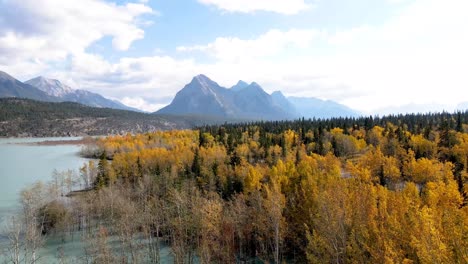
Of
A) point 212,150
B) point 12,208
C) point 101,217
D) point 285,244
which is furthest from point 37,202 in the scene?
point 212,150

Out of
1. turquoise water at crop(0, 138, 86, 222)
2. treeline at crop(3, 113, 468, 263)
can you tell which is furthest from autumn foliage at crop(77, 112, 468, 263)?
turquoise water at crop(0, 138, 86, 222)

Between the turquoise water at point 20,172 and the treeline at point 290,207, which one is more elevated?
the treeline at point 290,207

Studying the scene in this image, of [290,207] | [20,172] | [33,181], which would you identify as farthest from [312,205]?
[20,172]

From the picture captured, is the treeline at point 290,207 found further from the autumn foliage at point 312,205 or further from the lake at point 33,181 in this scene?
the lake at point 33,181

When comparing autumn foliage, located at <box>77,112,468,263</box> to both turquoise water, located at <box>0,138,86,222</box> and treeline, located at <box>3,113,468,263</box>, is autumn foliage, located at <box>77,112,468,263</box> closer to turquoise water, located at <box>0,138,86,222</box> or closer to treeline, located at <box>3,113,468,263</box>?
treeline, located at <box>3,113,468,263</box>

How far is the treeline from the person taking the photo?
29.7 meters

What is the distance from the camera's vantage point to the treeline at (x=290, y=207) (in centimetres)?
2966

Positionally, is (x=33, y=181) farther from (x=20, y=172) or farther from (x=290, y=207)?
(x=290, y=207)

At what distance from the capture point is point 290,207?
51281 millimetres

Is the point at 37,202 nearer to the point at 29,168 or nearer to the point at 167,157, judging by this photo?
the point at 167,157

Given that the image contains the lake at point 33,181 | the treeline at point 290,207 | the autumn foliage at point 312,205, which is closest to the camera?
the autumn foliage at point 312,205

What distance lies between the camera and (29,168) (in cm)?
12350

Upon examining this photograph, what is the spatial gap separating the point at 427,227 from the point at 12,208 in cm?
7076

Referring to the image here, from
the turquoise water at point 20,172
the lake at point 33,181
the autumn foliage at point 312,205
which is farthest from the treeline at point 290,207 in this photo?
the turquoise water at point 20,172
